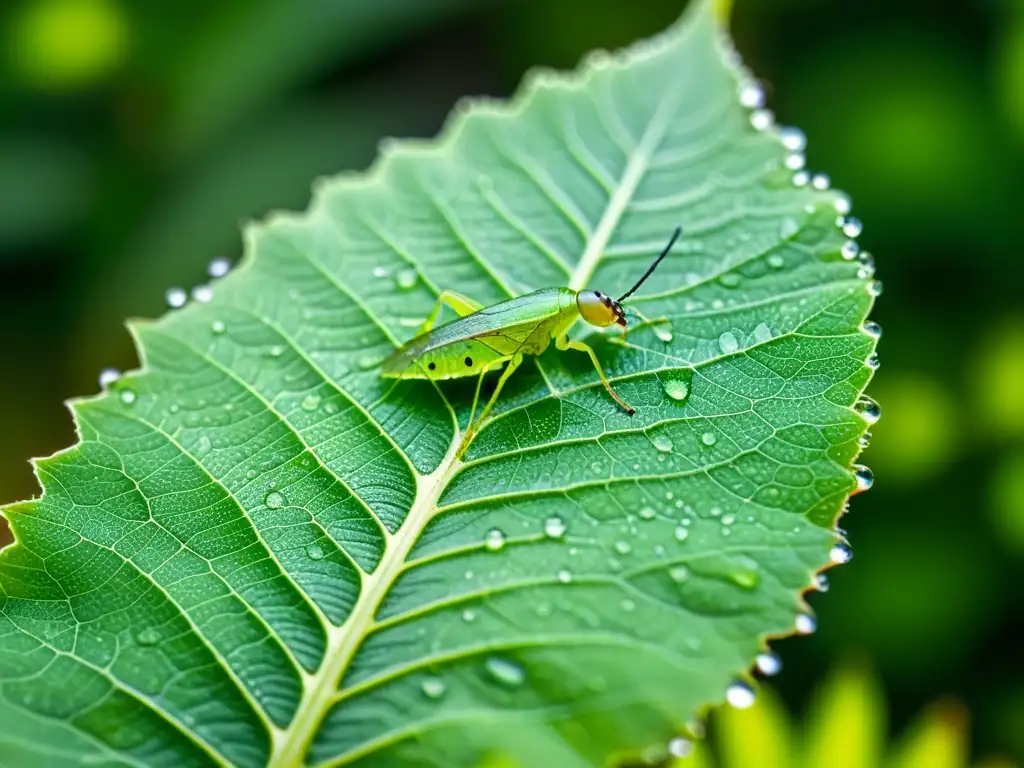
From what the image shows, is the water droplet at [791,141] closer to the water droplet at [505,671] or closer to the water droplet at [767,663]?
the water droplet at [767,663]

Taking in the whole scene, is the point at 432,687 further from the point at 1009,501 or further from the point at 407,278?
the point at 1009,501

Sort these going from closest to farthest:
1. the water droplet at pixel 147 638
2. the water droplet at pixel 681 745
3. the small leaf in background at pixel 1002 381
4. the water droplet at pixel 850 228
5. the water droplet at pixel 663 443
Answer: the water droplet at pixel 681 745, the water droplet at pixel 147 638, the water droplet at pixel 663 443, the water droplet at pixel 850 228, the small leaf in background at pixel 1002 381

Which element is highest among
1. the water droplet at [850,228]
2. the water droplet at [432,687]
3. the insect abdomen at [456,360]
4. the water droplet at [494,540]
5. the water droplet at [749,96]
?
the water droplet at [749,96]

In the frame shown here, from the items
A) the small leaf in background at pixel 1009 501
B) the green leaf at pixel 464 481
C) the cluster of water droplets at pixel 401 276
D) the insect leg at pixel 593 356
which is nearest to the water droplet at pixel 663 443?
the green leaf at pixel 464 481

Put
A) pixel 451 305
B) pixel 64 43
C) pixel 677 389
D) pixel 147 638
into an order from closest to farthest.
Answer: pixel 147 638 → pixel 677 389 → pixel 451 305 → pixel 64 43

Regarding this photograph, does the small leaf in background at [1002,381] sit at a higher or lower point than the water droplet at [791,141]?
higher

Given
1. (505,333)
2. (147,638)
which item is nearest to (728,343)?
(505,333)

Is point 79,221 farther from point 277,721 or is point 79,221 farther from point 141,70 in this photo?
point 277,721

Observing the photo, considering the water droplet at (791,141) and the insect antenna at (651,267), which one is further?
the water droplet at (791,141)
